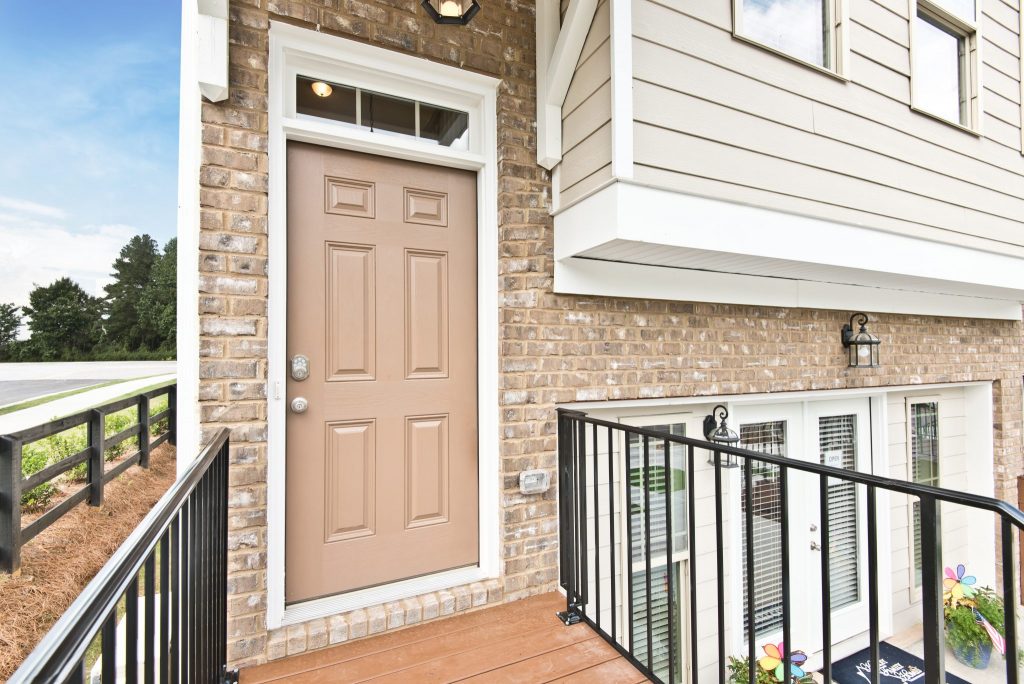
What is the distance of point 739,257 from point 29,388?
11.9 feet

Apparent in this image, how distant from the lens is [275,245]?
5.85ft

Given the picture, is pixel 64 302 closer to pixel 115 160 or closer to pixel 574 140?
pixel 115 160

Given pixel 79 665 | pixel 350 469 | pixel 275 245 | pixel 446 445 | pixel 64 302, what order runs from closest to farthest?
pixel 79 665, pixel 275 245, pixel 350 469, pixel 446 445, pixel 64 302

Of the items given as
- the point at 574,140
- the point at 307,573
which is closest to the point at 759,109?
the point at 574,140

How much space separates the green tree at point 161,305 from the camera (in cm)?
235

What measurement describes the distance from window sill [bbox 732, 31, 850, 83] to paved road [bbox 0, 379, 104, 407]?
3799 mm

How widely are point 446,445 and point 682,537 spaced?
1.70 meters

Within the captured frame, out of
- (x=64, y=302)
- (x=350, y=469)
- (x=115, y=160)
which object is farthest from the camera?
(x=115, y=160)

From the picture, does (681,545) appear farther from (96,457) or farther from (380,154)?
(96,457)

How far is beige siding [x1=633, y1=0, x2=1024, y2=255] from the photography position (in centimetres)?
183

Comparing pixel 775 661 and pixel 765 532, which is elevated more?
pixel 765 532

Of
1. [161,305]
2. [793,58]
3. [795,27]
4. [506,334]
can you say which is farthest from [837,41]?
[161,305]

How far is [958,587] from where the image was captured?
3623mm

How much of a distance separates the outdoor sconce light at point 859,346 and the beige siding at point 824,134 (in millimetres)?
741
